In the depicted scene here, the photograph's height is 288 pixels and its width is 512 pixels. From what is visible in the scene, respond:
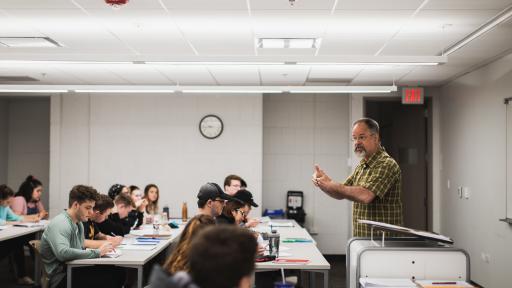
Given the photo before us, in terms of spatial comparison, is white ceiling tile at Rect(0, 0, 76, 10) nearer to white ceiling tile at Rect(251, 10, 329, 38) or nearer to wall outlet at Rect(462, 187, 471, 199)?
white ceiling tile at Rect(251, 10, 329, 38)

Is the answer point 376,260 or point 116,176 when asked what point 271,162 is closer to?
point 116,176

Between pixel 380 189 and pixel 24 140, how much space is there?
8251 millimetres

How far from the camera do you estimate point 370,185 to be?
3.45m

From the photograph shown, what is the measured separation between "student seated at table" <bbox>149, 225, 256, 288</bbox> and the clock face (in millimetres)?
7142

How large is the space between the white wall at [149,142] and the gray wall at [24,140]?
1449 mm

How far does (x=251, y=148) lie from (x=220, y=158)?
1.62 ft

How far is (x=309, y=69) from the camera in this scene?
23.2ft

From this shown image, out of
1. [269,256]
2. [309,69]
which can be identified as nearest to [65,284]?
[269,256]

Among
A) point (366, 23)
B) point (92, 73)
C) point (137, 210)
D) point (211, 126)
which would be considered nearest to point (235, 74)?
point (211, 126)

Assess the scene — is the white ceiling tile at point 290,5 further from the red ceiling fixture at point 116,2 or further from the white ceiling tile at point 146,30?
the red ceiling fixture at point 116,2

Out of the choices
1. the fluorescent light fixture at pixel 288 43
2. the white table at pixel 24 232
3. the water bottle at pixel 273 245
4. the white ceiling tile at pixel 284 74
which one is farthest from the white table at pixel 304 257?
the white table at pixel 24 232

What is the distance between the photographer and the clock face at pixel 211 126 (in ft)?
28.9

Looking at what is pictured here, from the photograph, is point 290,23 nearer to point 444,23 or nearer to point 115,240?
point 444,23

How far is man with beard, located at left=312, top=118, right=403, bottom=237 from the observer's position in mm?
3381
